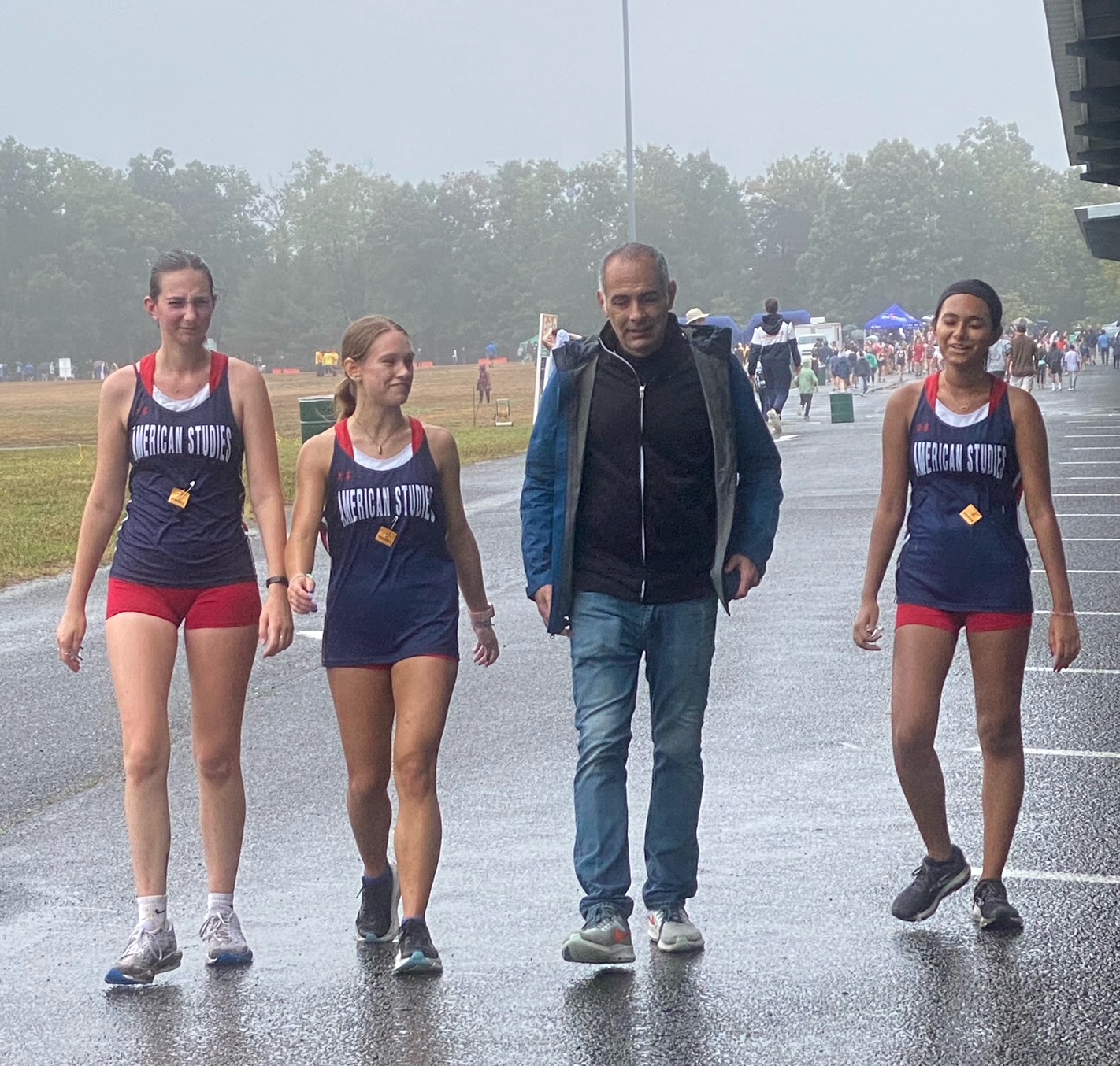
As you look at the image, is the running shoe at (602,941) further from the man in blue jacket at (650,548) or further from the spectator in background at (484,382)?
the spectator in background at (484,382)

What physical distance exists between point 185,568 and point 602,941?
1.47 m

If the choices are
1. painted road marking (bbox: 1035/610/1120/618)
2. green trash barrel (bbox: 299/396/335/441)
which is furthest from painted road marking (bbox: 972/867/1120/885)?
green trash barrel (bbox: 299/396/335/441)

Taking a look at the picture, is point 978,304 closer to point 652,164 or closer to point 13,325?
point 13,325

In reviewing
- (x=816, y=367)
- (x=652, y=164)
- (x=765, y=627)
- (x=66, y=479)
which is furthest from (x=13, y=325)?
(x=765, y=627)

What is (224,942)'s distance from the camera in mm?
4902

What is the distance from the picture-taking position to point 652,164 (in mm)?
161750

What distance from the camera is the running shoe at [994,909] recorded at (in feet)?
16.5

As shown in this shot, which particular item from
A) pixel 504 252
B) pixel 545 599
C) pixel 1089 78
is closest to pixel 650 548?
pixel 545 599

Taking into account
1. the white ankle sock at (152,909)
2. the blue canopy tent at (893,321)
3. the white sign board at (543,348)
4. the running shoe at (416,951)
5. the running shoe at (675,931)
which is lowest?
the running shoe at (675,931)

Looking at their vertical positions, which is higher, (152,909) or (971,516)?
(971,516)

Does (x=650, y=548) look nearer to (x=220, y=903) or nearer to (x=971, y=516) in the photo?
(x=971, y=516)

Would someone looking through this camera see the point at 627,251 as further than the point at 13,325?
No

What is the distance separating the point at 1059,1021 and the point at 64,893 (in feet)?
9.69

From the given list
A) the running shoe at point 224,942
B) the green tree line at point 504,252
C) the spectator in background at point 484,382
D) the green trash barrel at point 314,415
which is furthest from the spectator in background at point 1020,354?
the green tree line at point 504,252
